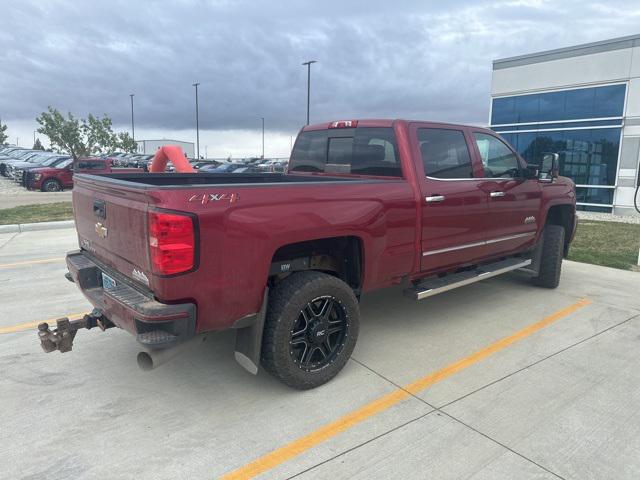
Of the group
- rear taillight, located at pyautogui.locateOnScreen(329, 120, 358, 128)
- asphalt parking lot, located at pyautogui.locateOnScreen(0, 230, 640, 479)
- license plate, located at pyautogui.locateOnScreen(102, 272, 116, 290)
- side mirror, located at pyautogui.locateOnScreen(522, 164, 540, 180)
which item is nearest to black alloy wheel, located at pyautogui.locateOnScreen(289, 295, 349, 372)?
asphalt parking lot, located at pyautogui.locateOnScreen(0, 230, 640, 479)

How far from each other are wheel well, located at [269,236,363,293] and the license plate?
110 centimetres

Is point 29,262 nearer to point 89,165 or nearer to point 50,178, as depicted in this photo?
point 89,165

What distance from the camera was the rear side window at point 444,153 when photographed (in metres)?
4.38

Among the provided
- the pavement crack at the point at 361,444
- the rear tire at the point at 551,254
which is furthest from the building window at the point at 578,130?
the pavement crack at the point at 361,444

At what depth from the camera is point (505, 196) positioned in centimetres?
511

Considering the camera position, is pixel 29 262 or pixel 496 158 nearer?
pixel 496 158

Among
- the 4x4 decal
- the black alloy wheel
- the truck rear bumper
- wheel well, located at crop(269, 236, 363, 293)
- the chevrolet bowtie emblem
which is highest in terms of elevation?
the 4x4 decal

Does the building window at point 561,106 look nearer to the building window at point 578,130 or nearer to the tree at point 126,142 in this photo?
the building window at point 578,130

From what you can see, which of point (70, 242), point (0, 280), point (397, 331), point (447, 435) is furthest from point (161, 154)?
point (447, 435)

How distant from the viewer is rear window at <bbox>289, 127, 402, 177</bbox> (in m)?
4.33

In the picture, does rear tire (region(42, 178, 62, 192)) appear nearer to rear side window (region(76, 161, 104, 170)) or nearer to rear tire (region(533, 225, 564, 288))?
rear side window (region(76, 161, 104, 170))

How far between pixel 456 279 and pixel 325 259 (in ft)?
5.18

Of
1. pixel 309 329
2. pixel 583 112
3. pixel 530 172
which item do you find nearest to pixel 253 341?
pixel 309 329

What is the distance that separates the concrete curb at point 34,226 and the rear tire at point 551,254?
9257mm
